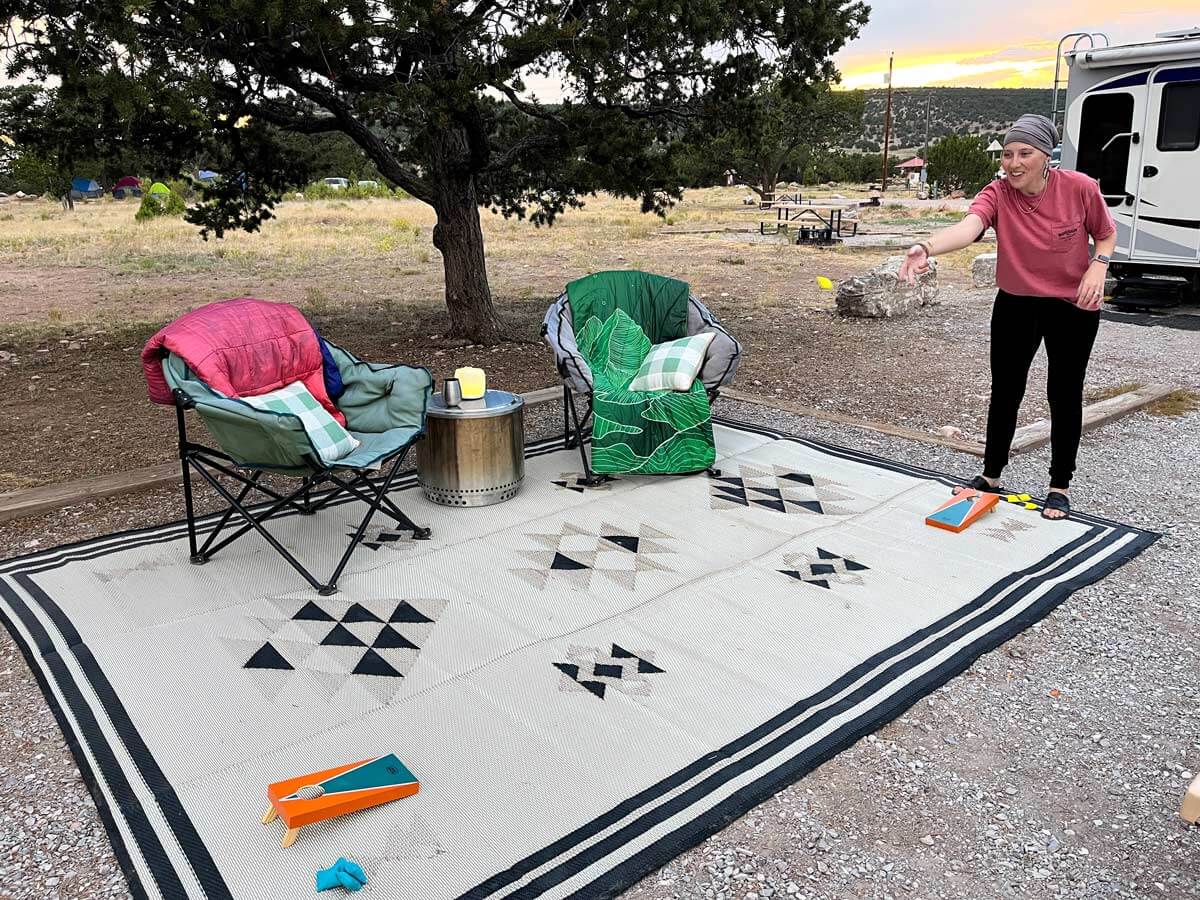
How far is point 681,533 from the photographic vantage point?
3.62 metres

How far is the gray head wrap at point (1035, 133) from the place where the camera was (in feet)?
11.0

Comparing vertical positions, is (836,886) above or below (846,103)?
below

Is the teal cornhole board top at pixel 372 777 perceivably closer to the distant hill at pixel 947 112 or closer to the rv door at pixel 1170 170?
the rv door at pixel 1170 170

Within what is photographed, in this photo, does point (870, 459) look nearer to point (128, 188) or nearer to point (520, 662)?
point (520, 662)

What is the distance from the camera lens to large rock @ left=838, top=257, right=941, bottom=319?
839 centimetres

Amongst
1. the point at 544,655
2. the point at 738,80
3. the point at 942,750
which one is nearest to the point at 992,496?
the point at 942,750

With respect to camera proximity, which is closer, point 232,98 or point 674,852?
point 674,852

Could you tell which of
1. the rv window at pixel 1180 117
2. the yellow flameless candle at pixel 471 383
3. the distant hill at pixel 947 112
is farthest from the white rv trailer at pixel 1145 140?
the distant hill at pixel 947 112

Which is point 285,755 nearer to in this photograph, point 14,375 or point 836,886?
point 836,886

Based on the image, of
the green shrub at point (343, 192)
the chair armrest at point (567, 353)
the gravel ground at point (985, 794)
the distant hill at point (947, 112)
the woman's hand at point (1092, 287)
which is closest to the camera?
the gravel ground at point (985, 794)

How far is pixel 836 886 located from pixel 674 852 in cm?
33

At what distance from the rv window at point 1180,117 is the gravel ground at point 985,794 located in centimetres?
640

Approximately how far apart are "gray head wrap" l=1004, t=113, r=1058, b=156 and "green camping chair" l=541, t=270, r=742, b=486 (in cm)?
141

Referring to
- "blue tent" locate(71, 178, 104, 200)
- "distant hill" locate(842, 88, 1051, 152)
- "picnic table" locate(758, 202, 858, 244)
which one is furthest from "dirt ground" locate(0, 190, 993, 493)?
"distant hill" locate(842, 88, 1051, 152)
